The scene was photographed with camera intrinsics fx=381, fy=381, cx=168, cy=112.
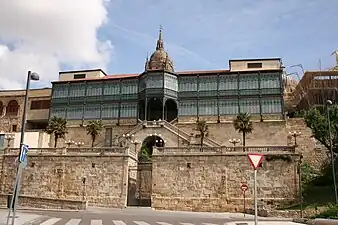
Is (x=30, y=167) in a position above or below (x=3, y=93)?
below

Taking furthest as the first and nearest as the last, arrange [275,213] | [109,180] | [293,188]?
[109,180]
[293,188]
[275,213]

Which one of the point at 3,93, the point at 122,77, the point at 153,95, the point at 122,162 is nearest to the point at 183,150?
the point at 122,162

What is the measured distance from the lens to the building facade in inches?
2111

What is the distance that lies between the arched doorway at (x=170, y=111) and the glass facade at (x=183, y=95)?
1.54 meters

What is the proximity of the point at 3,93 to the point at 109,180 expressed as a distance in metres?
36.1

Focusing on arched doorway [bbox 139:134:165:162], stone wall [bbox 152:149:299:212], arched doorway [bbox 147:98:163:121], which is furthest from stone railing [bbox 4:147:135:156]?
arched doorway [bbox 147:98:163:121]

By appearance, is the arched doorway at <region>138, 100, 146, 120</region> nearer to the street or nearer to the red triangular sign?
the street

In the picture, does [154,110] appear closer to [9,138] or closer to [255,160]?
[9,138]

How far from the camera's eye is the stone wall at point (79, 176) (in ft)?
127

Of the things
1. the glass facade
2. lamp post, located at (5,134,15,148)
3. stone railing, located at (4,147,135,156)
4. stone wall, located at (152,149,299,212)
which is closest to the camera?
stone wall, located at (152,149,299,212)

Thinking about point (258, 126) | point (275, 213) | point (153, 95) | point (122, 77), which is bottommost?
point (275, 213)

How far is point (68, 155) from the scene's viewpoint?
134 ft

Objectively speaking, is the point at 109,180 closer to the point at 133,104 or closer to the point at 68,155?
the point at 68,155

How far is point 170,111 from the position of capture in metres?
57.3
